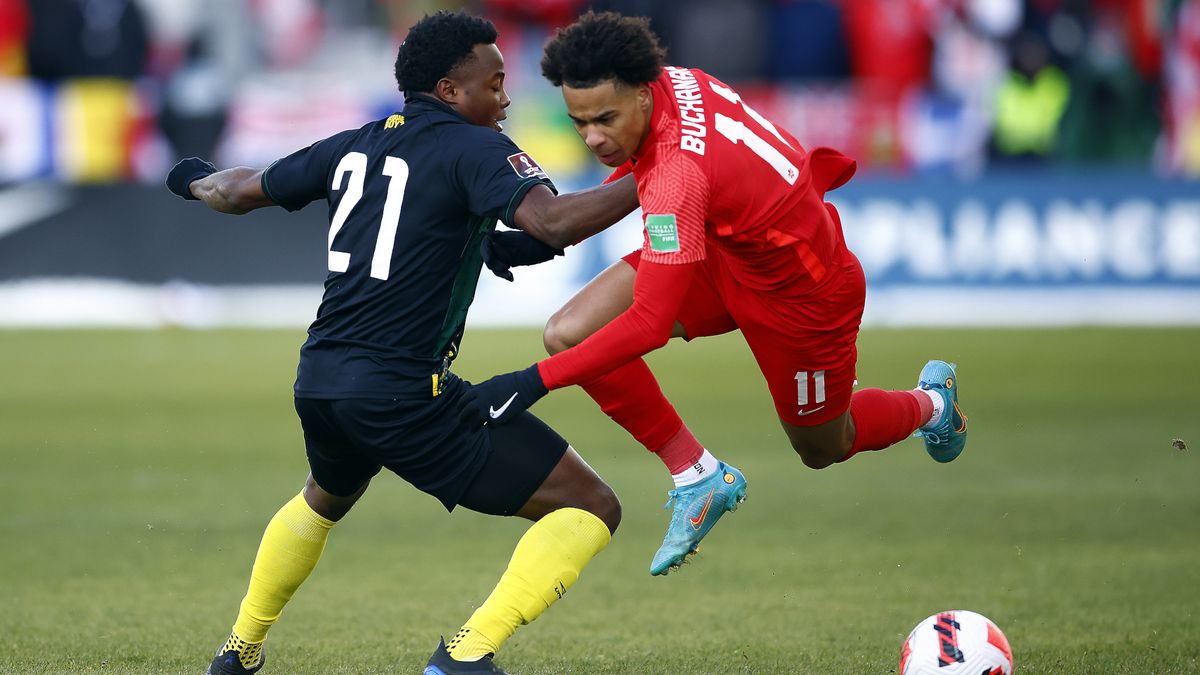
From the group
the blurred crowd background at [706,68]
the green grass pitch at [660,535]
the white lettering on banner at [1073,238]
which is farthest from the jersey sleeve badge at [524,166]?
the white lettering on banner at [1073,238]

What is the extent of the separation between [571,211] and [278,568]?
5.47 ft

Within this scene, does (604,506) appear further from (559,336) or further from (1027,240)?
(1027,240)

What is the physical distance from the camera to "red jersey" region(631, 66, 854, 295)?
5.02 meters

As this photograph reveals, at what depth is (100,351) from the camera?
15.6m

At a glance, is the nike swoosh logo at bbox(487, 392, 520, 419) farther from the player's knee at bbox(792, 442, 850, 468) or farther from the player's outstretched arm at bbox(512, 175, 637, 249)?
the player's knee at bbox(792, 442, 850, 468)

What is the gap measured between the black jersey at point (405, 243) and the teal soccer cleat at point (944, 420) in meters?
2.49

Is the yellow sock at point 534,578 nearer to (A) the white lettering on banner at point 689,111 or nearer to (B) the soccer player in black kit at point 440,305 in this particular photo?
(B) the soccer player in black kit at point 440,305

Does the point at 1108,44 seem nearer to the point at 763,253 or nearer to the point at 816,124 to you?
the point at 816,124

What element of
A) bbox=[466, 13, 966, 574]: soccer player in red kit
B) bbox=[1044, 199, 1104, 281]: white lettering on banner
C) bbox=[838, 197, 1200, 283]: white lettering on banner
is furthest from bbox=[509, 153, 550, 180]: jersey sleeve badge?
bbox=[1044, 199, 1104, 281]: white lettering on banner

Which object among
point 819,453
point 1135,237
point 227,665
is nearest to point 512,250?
point 227,665

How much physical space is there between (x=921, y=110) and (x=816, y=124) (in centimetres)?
115

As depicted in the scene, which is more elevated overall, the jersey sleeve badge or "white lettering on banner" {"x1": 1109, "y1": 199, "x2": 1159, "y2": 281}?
the jersey sleeve badge

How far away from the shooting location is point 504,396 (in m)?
4.84

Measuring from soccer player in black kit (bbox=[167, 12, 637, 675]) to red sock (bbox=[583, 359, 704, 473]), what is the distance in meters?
0.64
